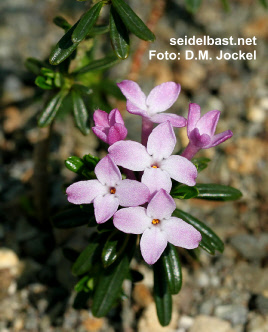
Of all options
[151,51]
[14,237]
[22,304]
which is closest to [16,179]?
[14,237]

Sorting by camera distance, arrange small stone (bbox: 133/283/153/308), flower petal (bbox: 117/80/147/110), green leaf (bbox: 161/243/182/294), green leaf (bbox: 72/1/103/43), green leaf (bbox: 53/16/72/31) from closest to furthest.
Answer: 1. green leaf (bbox: 72/1/103/43)
2. flower petal (bbox: 117/80/147/110)
3. green leaf (bbox: 161/243/182/294)
4. green leaf (bbox: 53/16/72/31)
5. small stone (bbox: 133/283/153/308)

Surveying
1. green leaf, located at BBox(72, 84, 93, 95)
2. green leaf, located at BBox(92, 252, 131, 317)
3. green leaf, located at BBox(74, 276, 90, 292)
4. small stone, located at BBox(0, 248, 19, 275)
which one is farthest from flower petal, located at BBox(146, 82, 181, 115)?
small stone, located at BBox(0, 248, 19, 275)

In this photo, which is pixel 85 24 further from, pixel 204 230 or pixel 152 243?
pixel 204 230

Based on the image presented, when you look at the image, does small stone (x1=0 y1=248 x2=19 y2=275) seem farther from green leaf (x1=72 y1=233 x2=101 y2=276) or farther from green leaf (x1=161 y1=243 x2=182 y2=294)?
green leaf (x1=161 y1=243 x2=182 y2=294)

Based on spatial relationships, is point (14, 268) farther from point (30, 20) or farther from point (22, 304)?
point (30, 20)

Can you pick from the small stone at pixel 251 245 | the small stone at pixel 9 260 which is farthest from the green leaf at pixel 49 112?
the small stone at pixel 251 245

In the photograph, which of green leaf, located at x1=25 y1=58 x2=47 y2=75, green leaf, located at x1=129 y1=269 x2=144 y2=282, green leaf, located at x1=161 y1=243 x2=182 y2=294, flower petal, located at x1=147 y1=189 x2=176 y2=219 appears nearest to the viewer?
flower petal, located at x1=147 y1=189 x2=176 y2=219

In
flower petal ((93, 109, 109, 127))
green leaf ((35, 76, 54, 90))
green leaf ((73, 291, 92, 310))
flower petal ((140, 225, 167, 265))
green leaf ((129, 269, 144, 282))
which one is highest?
green leaf ((35, 76, 54, 90))
